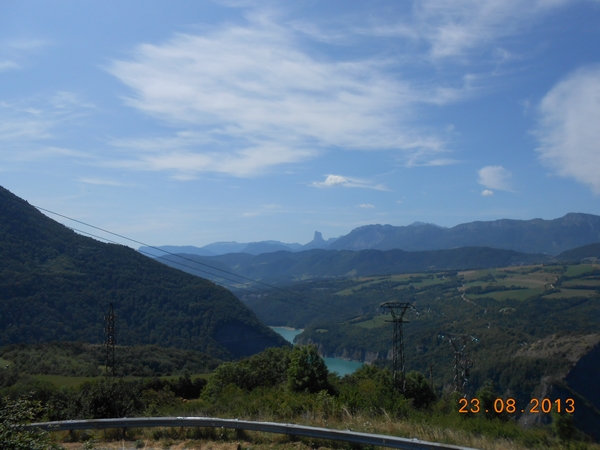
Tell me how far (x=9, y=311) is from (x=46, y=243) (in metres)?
22.2

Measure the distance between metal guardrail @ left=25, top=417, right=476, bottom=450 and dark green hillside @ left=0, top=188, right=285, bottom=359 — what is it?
2228 inches

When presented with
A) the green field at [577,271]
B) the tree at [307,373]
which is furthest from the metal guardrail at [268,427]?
the green field at [577,271]

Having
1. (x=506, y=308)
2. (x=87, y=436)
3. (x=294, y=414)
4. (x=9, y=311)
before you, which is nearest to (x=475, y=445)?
(x=294, y=414)

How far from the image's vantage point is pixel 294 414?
8555 millimetres

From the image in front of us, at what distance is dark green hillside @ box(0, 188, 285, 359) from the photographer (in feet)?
207

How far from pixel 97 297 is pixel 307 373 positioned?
65516 millimetres

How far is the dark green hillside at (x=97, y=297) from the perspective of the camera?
207 feet

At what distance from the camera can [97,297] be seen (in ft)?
247

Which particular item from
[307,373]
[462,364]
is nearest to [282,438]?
[307,373]

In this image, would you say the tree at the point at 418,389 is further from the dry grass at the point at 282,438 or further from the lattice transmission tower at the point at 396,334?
the dry grass at the point at 282,438

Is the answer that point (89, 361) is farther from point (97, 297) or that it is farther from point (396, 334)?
point (396, 334)

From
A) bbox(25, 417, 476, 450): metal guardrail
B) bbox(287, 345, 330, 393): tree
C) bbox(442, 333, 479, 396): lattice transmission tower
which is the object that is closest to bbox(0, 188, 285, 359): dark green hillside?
bbox(442, 333, 479, 396): lattice transmission tower

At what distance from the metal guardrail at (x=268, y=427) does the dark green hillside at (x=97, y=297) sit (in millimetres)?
56598

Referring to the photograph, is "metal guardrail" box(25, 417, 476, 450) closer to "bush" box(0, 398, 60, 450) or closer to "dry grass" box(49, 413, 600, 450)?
"dry grass" box(49, 413, 600, 450)
